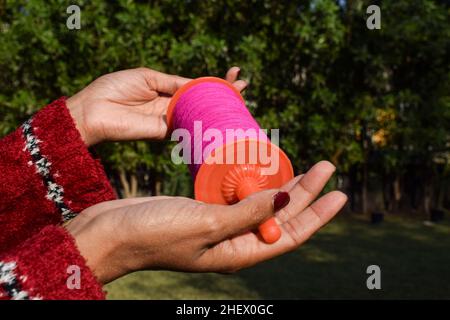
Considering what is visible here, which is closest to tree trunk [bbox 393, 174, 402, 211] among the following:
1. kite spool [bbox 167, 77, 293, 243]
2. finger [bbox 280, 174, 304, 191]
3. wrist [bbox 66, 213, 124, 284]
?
kite spool [bbox 167, 77, 293, 243]

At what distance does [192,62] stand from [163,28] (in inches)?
61.5

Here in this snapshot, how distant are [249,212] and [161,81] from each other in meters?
1.61

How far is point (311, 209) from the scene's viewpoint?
238 centimetres

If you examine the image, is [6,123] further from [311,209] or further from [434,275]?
[311,209]

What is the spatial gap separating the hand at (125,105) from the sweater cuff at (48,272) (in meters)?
1.21

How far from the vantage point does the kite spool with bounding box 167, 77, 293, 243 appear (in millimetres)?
2668

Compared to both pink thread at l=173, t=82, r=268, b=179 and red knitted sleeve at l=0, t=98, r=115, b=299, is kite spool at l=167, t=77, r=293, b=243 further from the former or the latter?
red knitted sleeve at l=0, t=98, r=115, b=299

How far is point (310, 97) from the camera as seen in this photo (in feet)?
35.0

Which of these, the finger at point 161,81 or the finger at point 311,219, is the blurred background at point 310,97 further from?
the finger at point 311,219

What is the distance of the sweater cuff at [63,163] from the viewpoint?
262cm

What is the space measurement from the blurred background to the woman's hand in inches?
186

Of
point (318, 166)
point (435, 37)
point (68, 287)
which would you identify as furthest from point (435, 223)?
point (68, 287)

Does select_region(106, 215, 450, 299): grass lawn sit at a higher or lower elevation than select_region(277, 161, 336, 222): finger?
lower

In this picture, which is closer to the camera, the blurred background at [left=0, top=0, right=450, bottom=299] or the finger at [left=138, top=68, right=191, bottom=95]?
the finger at [left=138, top=68, right=191, bottom=95]
